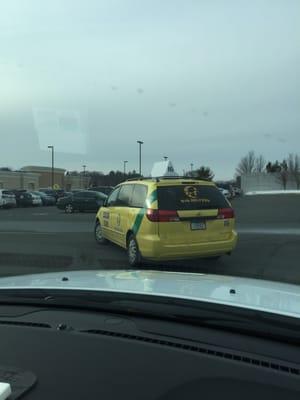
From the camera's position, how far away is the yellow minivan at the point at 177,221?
1025 cm

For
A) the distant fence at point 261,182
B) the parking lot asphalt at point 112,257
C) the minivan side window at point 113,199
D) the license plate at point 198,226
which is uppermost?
the distant fence at point 261,182

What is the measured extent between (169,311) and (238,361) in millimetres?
464

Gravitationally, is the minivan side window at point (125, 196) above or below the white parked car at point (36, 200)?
above

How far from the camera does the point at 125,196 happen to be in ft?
39.2

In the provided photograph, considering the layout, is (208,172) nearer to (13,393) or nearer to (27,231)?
(27,231)

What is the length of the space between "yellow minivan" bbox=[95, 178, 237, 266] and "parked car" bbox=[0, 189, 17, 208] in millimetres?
30791

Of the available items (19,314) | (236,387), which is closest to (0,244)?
(19,314)

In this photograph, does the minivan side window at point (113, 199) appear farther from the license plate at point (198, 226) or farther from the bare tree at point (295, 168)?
the bare tree at point (295, 168)

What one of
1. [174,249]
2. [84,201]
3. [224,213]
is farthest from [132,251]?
[84,201]

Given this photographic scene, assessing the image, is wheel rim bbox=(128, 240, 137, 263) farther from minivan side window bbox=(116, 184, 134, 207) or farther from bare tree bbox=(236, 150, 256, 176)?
bare tree bbox=(236, 150, 256, 176)

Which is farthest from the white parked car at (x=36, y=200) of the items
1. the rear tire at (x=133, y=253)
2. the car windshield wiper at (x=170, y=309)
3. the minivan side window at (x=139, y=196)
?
the car windshield wiper at (x=170, y=309)

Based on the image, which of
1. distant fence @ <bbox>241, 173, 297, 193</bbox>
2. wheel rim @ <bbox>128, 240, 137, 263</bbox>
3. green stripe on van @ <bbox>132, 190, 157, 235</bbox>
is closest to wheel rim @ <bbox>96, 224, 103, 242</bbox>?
wheel rim @ <bbox>128, 240, 137, 263</bbox>

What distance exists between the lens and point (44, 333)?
2.37 meters

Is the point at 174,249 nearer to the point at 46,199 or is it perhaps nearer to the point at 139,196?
the point at 139,196
